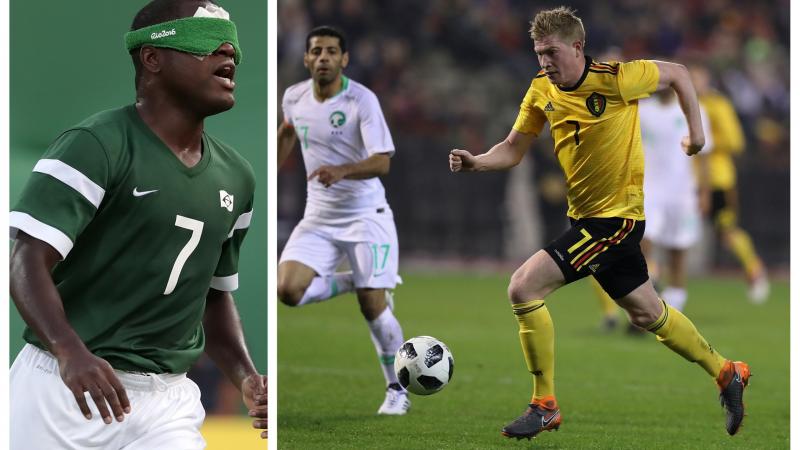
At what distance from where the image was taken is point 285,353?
8.59m

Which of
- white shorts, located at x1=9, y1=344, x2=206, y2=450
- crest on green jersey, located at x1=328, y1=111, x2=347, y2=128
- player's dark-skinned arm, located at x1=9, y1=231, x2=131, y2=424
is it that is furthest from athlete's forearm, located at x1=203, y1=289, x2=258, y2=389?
crest on green jersey, located at x1=328, y1=111, x2=347, y2=128

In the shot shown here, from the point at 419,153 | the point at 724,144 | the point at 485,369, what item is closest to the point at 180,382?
the point at 485,369

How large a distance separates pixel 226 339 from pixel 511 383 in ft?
13.3

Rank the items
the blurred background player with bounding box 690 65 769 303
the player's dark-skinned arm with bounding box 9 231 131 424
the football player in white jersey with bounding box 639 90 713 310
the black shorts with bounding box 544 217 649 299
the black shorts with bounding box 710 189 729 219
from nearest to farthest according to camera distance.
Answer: the player's dark-skinned arm with bounding box 9 231 131 424
the black shorts with bounding box 544 217 649 299
the football player in white jersey with bounding box 639 90 713 310
the blurred background player with bounding box 690 65 769 303
the black shorts with bounding box 710 189 729 219

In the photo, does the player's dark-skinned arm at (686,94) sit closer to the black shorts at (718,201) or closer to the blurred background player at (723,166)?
the blurred background player at (723,166)

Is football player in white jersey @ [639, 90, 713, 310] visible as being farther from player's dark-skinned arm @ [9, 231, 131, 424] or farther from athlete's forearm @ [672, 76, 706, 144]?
player's dark-skinned arm @ [9, 231, 131, 424]

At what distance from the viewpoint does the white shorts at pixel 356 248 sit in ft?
22.4

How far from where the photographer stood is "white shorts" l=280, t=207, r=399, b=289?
22.4ft

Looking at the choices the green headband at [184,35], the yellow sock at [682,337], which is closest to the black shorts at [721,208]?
the yellow sock at [682,337]

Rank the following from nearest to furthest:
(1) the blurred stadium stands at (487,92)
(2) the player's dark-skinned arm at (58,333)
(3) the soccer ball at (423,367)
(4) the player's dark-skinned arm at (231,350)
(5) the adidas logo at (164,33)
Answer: (2) the player's dark-skinned arm at (58,333) → (5) the adidas logo at (164,33) → (4) the player's dark-skinned arm at (231,350) → (3) the soccer ball at (423,367) → (1) the blurred stadium stands at (487,92)

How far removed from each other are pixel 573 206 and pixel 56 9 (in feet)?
8.20

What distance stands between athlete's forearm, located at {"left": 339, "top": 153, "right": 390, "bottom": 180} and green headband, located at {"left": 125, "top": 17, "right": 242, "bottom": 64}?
3111 millimetres

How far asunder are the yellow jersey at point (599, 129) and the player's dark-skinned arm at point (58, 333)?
288 centimetres

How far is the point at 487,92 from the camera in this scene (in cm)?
1848
